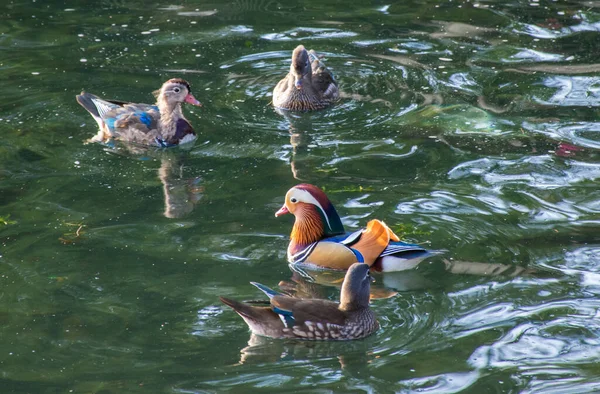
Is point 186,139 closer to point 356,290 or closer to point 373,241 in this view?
point 373,241

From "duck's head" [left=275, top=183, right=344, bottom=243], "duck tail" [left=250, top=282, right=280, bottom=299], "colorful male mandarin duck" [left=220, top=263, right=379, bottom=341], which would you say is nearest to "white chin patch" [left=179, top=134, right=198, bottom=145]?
"duck's head" [left=275, top=183, right=344, bottom=243]

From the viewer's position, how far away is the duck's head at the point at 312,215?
8750 mm

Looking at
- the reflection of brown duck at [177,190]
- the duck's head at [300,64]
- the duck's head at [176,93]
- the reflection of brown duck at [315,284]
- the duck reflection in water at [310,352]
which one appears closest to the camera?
the duck reflection in water at [310,352]

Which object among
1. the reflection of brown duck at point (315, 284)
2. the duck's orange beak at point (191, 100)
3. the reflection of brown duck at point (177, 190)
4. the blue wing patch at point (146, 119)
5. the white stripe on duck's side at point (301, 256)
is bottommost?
the reflection of brown duck at point (315, 284)

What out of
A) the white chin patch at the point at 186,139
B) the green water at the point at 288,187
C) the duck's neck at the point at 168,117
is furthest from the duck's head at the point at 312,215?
the duck's neck at the point at 168,117

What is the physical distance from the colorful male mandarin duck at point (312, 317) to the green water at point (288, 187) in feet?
0.32

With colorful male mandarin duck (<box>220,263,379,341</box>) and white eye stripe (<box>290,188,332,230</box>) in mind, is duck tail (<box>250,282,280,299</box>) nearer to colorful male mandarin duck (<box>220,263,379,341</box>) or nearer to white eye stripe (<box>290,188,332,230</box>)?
colorful male mandarin duck (<box>220,263,379,341</box>)

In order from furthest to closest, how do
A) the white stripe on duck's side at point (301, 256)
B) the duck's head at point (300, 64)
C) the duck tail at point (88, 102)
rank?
the duck's head at point (300, 64), the duck tail at point (88, 102), the white stripe on duck's side at point (301, 256)

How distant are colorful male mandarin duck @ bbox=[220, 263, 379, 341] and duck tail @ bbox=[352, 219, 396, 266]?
3.11ft

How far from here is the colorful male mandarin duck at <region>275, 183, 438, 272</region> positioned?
8344 mm

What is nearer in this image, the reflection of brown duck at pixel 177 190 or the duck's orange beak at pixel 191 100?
the reflection of brown duck at pixel 177 190

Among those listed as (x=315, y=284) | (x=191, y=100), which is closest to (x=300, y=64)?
(x=191, y=100)

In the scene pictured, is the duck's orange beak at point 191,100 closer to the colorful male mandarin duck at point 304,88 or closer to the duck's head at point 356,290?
the colorful male mandarin duck at point 304,88

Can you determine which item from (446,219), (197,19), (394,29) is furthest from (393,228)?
(197,19)
